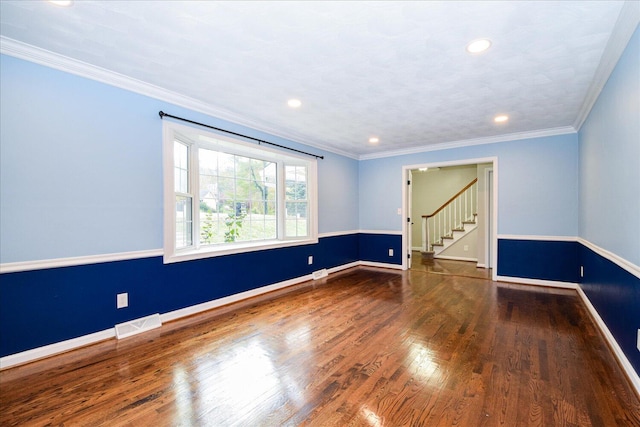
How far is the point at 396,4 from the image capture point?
175 centimetres

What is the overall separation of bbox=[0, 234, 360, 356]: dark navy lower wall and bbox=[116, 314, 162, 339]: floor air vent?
0.05 metres

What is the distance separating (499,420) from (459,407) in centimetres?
21

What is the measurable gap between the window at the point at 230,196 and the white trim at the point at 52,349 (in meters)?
0.84

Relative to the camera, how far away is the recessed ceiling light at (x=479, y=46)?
213cm

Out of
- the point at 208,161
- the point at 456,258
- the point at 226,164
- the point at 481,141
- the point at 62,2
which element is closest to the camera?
the point at 62,2

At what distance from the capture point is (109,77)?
8.66ft

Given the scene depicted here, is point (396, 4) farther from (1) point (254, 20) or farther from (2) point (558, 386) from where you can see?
(2) point (558, 386)

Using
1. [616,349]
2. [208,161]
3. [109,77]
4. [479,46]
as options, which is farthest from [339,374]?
[109,77]

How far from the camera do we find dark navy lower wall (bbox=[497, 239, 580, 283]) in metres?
4.37

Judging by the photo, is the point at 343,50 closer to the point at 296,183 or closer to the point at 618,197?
the point at 618,197

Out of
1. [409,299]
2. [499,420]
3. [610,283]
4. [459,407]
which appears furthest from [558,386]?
[409,299]

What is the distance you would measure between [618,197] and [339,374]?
101 inches

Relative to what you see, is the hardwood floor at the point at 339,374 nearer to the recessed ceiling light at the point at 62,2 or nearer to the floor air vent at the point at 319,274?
the floor air vent at the point at 319,274

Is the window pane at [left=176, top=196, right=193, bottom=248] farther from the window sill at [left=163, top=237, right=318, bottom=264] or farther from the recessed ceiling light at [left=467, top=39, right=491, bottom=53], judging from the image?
the recessed ceiling light at [left=467, top=39, right=491, bottom=53]
